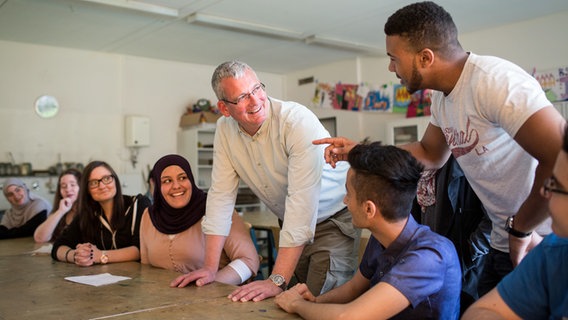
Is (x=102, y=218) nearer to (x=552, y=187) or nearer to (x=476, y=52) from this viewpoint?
(x=552, y=187)

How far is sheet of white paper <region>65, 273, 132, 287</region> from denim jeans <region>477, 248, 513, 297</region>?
4.70 ft

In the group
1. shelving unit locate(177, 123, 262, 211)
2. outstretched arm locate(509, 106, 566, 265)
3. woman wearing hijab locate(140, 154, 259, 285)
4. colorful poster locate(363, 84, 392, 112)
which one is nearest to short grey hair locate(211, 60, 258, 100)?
woman wearing hijab locate(140, 154, 259, 285)

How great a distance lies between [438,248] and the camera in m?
1.42

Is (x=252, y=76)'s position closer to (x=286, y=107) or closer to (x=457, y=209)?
(x=286, y=107)

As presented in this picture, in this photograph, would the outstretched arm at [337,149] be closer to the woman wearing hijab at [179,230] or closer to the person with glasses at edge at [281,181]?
the person with glasses at edge at [281,181]

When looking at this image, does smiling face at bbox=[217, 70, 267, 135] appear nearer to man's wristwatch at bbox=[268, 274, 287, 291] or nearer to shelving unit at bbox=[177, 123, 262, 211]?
man's wristwatch at bbox=[268, 274, 287, 291]

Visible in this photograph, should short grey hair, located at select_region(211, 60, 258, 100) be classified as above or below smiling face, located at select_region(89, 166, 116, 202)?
above

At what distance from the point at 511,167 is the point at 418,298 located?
0.53 metres

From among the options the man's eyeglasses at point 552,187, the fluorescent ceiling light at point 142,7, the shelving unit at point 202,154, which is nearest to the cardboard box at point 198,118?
the shelving unit at point 202,154

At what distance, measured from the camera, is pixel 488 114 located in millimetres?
1480

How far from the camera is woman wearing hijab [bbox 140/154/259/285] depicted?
8.14 ft

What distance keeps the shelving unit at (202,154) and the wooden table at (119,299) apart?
15.2 ft

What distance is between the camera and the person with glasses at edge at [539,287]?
44.7 inches

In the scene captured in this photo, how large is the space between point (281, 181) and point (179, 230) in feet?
2.21
